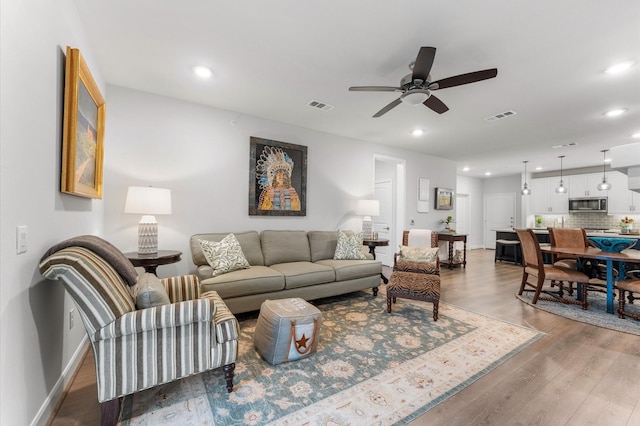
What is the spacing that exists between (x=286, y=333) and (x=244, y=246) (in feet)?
5.59

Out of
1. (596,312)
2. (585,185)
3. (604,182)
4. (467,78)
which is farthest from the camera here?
(585,185)

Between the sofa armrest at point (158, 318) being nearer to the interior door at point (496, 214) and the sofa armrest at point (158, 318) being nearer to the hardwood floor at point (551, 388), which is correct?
the hardwood floor at point (551, 388)

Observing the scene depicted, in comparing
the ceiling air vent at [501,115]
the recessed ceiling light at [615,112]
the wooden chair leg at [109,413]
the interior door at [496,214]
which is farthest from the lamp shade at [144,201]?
the interior door at [496,214]

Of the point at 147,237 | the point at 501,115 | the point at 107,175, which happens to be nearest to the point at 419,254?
the point at 501,115

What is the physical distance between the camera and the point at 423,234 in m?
4.36

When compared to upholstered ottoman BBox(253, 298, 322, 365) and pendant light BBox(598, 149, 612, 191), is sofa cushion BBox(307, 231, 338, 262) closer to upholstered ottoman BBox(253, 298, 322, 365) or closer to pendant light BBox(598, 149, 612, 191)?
upholstered ottoman BBox(253, 298, 322, 365)

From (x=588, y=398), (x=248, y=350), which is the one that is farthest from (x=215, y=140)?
(x=588, y=398)

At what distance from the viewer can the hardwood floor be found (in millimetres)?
1685

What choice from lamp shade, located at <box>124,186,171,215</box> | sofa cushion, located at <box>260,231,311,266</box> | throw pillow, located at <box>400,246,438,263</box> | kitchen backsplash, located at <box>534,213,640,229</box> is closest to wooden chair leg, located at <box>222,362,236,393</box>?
lamp shade, located at <box>124,186,171,215</box>

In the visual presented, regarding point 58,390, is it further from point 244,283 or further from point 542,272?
point 542,272

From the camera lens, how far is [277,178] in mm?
4301

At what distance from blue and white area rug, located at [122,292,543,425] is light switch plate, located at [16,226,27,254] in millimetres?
1115

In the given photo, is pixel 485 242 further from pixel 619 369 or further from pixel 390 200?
pixel 619 369

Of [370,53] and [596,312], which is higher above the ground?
[370,53]
